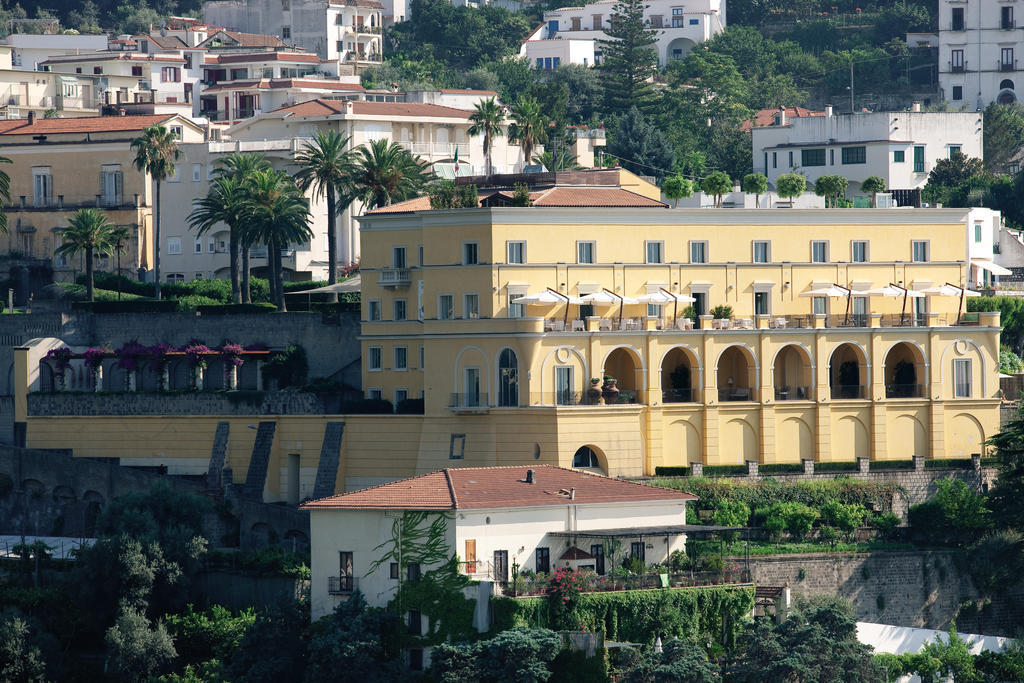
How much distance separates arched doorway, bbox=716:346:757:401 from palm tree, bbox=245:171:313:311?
20031 millimetres

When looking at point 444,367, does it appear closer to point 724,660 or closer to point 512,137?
point 724,660

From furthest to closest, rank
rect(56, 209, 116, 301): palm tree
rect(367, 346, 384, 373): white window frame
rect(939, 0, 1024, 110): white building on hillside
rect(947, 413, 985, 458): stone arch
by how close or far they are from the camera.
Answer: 1. rect(939, 0, 1024, 110): white building on hillside
2. rect(56, 209, 116, 301): palm tree
3. rect(367, 346, 384, 373): white window frame
4. rect(947, 413, 985, 458): stone arch

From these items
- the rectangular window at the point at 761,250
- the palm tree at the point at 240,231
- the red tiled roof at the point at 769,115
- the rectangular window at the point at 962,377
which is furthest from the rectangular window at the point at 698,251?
the red tiled roof at the point at 769,115

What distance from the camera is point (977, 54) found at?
13838cm

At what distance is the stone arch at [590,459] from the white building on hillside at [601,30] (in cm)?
7850

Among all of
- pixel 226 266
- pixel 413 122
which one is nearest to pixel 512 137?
pixel 413 122

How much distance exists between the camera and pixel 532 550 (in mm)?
70000

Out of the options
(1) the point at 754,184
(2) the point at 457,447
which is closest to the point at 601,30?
(1) the point at 754,184

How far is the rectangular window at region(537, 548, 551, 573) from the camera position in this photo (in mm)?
70125

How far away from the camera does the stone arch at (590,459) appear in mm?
80188

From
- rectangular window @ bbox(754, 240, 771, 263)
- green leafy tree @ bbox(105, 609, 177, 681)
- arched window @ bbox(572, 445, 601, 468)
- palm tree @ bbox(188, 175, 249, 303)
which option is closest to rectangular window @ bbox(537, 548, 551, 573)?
arched window @ bbox(572, 445, 601, 468)

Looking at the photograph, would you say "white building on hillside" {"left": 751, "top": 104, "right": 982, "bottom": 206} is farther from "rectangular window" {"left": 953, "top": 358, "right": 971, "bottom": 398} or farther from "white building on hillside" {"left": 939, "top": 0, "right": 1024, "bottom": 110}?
"rectangular window" {"left": 953, "top": 358, "right": 971, "bottom": 398}

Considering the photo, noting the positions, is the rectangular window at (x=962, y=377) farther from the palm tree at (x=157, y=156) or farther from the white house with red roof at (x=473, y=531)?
the palm tree at (x=157, y=156)

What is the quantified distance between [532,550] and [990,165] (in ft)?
219
